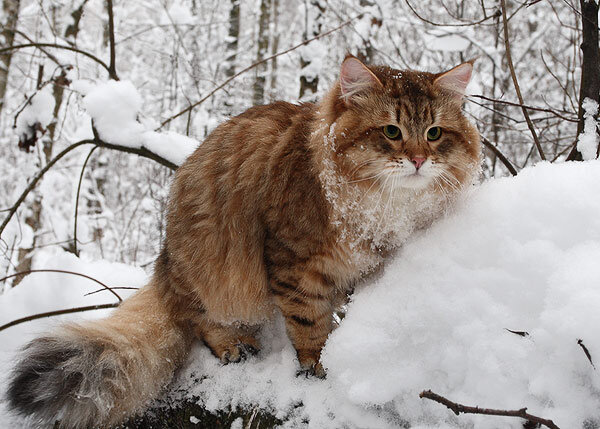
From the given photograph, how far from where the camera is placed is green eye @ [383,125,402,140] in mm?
1841

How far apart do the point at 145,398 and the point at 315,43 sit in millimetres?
5255

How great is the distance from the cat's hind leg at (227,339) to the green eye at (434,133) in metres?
Result: 1.17

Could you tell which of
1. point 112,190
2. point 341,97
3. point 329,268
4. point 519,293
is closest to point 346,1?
point 341,97

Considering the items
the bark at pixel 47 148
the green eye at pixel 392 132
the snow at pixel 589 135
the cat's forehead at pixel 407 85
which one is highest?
the cat's forehead at pixel 407 85

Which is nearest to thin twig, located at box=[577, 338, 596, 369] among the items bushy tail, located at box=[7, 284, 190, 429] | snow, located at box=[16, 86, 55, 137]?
bushy tail, located at box=[7, 284, 190, 429]

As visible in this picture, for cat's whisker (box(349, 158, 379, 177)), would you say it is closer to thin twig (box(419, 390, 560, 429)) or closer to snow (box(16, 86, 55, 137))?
thin twig (box(419, 390, 560, 429))

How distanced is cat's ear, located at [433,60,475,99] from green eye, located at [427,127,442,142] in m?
0.21

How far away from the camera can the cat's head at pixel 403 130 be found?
5.81 ft

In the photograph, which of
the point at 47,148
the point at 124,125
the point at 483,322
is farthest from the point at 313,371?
the point at 47,148

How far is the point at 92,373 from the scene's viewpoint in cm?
175

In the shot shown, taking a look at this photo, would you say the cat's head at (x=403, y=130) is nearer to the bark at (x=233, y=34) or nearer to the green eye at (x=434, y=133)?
the green eye at (x=434, y=133)

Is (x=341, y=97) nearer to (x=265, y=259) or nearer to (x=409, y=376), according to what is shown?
(x=265, y=259)

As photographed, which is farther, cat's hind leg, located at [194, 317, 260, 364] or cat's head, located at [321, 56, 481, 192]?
cat's hind leg, located at [194, 317, 260, 364]

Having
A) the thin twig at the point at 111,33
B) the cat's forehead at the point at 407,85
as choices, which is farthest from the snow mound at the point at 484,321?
the thin twig at the point at 111,33
